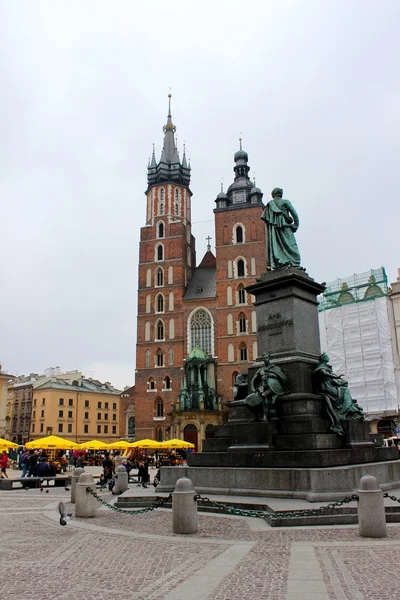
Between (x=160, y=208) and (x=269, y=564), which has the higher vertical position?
(x=160, y=208)

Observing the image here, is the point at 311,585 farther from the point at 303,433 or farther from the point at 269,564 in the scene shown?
the point at 303,433

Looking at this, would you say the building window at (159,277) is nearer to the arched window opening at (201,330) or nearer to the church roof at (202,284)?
the church roof at (202,284)

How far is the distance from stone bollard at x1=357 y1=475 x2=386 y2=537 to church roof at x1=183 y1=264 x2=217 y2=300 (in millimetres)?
42056

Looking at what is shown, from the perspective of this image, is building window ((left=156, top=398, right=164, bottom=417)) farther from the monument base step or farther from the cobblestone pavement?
the cobblestone pavement

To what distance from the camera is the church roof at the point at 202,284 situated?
163ft

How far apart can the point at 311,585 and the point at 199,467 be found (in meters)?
6.10

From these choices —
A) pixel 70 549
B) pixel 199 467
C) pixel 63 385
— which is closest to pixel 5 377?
pixel 63 385

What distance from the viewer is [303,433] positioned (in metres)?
9.65

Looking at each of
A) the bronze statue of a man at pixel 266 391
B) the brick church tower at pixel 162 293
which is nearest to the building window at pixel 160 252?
the brick church tower at pixel 162 293

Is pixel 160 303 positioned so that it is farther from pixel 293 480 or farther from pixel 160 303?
pixel 293 480

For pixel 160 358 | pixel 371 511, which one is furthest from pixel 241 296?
pixel 371 511

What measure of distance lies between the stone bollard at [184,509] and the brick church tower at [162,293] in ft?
130

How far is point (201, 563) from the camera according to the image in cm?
550

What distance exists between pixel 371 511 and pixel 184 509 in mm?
2393
